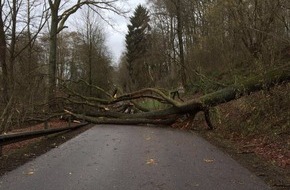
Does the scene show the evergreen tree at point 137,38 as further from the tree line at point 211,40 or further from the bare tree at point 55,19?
the bare tree at point 55,19

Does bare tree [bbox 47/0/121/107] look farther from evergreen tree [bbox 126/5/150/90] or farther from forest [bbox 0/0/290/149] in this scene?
evergreen tree [bbox 126/5/150/90]

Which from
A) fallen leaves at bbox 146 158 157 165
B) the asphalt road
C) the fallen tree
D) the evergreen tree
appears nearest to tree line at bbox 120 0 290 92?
the evergreen tree

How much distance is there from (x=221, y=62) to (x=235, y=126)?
741 inches

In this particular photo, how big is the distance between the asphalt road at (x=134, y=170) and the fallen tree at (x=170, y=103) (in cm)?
461

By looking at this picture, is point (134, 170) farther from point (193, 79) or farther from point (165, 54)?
point (193, 79)

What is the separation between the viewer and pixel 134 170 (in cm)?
861

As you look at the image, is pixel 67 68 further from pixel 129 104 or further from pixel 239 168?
pixel 239 168

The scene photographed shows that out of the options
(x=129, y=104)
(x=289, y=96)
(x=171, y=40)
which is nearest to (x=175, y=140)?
(x=289, y=96)

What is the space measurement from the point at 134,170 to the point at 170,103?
1261 centimetres

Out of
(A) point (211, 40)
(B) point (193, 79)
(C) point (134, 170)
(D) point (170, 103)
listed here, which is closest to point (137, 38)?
(B) point (193, 79)

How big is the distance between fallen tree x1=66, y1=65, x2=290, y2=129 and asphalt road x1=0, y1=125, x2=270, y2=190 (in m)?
4.61

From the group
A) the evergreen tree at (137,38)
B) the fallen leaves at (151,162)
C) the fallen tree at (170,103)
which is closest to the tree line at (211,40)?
the evergreen tree at (137,38)

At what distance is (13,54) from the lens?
24281mm

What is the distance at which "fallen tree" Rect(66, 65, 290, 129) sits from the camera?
15.5 meters
